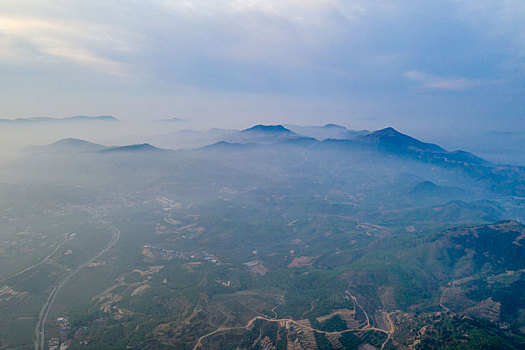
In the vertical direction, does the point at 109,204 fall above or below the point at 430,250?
below

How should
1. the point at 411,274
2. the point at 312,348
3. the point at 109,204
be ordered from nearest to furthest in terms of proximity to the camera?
the point at 312,348 < the point at 411,274 < the point at 109,204

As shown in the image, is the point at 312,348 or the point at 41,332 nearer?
the point at 312,348

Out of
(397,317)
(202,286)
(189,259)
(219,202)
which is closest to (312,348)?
(397,317)

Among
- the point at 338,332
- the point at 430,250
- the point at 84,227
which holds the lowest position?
the point at 84,227

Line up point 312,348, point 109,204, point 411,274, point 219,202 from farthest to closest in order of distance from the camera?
point 219,202
point 109,204
point 411,274
point 312,348

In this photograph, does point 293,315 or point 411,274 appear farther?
point 411,274

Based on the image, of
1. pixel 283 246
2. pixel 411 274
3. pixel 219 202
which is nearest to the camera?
pixel 411 274

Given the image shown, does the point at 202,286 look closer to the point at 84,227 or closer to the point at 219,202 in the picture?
the point at 84,227

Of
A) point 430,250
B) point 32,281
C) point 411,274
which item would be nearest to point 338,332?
point 411,274

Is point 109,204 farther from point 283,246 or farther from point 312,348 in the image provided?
point 312,348
